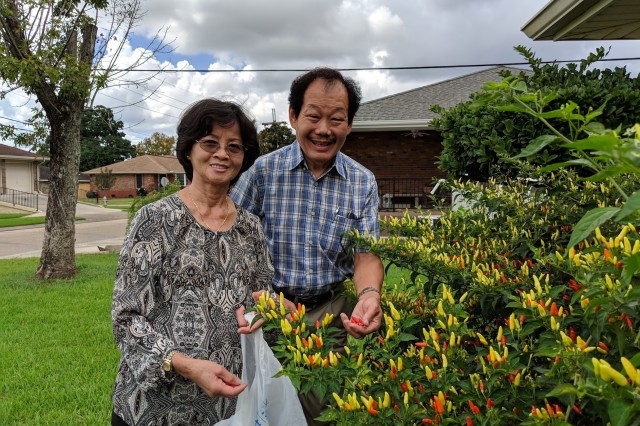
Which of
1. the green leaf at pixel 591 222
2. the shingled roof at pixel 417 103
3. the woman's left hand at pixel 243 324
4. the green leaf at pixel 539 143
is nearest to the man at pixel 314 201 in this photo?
the woman's left hand at pixel 243 324

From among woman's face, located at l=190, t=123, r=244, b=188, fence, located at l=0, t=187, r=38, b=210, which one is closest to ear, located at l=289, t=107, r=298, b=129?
woman's face, located at l=190, t=123, r=244, b=188

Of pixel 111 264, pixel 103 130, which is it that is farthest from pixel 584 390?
pixel 103 130

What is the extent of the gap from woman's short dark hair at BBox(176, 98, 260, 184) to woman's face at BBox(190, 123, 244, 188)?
21 millimetres

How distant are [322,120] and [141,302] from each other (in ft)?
3.45

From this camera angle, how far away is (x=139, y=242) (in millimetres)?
2066

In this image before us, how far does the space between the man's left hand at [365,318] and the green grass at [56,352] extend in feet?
8.22

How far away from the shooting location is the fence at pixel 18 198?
35812mm

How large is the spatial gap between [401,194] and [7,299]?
1123cm

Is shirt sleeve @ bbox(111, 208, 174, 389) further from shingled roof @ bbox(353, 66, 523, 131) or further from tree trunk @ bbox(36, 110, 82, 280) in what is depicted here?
shingled roof @ bbox(353, 66, 523, 131)

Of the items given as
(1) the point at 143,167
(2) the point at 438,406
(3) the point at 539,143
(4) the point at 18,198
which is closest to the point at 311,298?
(2) the point at 438,406

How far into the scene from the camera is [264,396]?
6.77 ft

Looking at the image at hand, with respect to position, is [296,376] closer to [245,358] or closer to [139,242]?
[245,358]

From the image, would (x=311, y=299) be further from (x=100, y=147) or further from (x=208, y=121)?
(x=100, y=147)

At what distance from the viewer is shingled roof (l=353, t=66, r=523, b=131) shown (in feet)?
54.1
